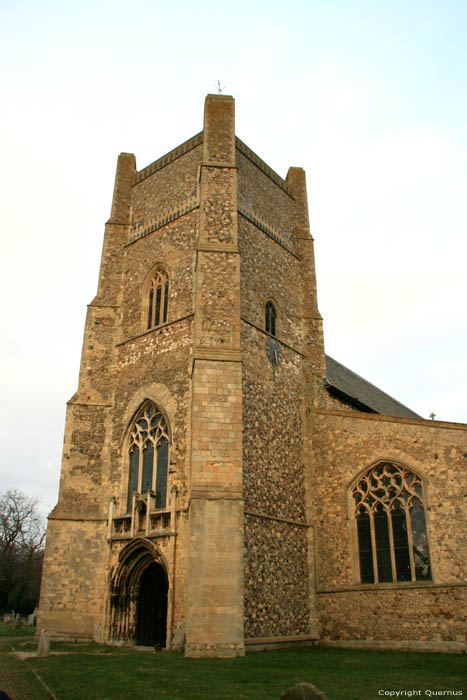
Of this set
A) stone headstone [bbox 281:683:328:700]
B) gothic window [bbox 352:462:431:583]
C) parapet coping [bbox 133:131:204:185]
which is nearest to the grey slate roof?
gothic window [bbox 352:462:431:583]

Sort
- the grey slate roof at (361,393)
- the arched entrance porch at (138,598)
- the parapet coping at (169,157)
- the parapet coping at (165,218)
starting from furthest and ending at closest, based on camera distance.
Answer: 1. the grey slate roof at (361,393)
2. the parapet coping at (169,157)
3. the parapet coping at (165,218)
4. the arched entrance porch at (138,598)

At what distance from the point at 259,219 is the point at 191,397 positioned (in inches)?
327

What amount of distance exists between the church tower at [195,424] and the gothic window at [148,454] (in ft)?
0.17

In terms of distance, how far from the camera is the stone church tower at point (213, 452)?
49.9ft

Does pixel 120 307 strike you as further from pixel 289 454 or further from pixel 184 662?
pixel 184 662

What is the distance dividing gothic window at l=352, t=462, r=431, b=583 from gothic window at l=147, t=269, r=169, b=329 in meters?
8.79

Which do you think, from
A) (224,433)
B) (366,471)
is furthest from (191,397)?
(366,471)

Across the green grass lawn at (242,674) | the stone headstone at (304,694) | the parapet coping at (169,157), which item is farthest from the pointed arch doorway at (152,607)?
the parapet coping at (169,157)

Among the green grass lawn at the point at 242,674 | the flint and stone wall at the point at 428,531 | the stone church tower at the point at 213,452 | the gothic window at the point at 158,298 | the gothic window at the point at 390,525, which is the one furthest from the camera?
the gothic window at the point at 158,298

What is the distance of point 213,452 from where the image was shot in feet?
50.0

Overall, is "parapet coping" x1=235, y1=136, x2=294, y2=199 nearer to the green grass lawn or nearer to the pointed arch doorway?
the pointed arch doorway

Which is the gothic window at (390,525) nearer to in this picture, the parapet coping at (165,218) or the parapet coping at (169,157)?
the parapet coping at (165,218)

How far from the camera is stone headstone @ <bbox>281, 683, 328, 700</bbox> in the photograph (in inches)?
227

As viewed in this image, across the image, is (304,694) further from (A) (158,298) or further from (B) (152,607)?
(A) (158,298)
